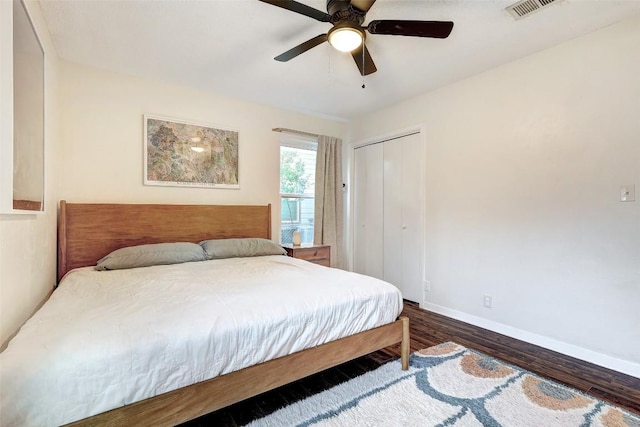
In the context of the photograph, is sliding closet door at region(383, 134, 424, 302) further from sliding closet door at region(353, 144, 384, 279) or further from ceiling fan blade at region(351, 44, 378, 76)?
ceiling fan blade at region(351, 44, 378, 76)

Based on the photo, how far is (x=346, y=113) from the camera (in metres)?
4.22

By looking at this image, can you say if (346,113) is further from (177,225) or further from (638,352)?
(638,352)

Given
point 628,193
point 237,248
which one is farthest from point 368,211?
point 628,193

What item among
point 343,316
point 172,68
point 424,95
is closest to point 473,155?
point 424,95

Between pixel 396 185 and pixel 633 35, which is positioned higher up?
pixel 633 35

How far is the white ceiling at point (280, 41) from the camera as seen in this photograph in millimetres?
2004

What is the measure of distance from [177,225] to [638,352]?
390 cm

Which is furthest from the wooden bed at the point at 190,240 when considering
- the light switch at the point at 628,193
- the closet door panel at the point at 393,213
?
the light switch at the point at 628,193

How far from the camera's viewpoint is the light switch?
208 centimetres

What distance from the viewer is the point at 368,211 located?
14.0 ft

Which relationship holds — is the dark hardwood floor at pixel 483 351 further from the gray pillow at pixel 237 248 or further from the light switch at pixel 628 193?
the gray pillow at pixel 237 248

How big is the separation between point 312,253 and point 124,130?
2.39 meters

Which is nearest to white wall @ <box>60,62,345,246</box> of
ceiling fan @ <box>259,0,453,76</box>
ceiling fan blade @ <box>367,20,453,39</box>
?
ceiling fan @ <box>259,0,453,76</box>

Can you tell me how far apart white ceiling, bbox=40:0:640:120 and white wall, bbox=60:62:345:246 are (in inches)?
6.2
